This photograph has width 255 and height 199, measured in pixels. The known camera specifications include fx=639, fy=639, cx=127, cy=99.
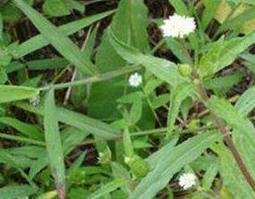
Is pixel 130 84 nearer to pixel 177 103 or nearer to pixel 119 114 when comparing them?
pixel 119 114

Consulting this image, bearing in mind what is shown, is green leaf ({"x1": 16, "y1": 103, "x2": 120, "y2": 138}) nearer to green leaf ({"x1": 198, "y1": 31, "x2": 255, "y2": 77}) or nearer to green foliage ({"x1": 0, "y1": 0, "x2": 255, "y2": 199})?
green foliage ({"x1": 0, "y1": 0, "x2": 255, "y2": 199})

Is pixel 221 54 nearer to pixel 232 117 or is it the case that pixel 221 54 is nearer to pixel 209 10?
pixel 232 117

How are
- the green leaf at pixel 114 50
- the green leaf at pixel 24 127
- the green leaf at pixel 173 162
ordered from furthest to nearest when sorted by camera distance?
the green leaf at pixel 114 50 → the green leaf at pixel 24 127 → the green leaf at pixel 173 162

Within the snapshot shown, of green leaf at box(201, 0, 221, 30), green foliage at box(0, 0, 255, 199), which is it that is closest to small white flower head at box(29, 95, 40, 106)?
green foliage at box(0, 0, 255, 199)

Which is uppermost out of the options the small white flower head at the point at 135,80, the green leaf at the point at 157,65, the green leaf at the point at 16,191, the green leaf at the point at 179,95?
the small white flower head at the point at 135,80

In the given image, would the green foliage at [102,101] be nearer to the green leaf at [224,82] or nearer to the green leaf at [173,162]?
the green leaf at [224,82]

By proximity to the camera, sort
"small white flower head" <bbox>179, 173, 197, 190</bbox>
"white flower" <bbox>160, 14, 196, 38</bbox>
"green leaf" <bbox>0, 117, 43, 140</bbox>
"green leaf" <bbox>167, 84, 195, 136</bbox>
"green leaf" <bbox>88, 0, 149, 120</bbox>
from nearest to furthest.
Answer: "green leaf" <bbox>167, 84, 195, 136</bbox> → "white flower" <bbox>160, 14, 196, 38</bbox> → "small white flower head" <bbox>179, 173, 197, 190</bbox> → "green leaf" <bbox>0, 117, 43, 140</bbox> → "green leaf" <bbox>88, 0, 149, 120</bbox>

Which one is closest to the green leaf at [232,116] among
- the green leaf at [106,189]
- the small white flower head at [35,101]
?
the green leaf at [106,189]

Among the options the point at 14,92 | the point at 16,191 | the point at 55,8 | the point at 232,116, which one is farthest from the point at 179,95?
the point at 55,8
